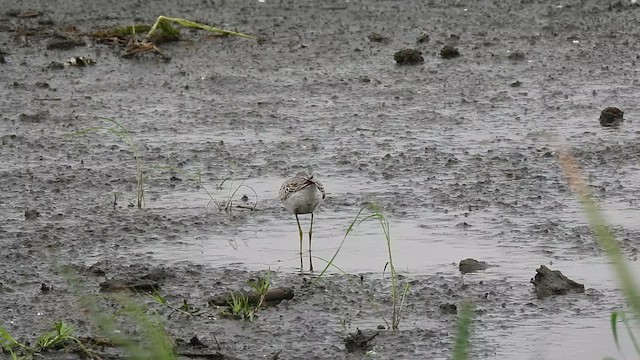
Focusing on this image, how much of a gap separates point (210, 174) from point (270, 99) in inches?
101

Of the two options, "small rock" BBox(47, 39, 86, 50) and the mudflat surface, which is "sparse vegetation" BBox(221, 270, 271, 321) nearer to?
the mudflat surface

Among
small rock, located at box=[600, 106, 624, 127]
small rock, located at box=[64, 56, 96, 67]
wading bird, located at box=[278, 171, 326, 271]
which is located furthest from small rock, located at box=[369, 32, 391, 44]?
wading bird, located at box=[278, 171, 326, 271]

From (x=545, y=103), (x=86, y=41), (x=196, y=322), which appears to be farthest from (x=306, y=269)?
(x=86, y=41)

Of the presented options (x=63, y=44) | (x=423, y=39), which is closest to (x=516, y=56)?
(x=423, y=39)

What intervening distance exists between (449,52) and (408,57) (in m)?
0.47

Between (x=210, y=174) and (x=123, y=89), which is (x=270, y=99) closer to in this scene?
(x=123, y=89)

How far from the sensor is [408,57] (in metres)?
13.1

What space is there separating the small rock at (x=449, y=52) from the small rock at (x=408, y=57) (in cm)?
27

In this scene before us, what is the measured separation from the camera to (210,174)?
31.3 ft

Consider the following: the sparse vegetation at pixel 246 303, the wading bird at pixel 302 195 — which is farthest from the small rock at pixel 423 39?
the sparse vegetation at pixel 246 303

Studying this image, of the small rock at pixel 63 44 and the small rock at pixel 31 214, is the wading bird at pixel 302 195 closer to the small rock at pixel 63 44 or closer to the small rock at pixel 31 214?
the small rock at pixel 31 214

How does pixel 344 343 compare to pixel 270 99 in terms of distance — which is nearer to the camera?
pixel 344 343

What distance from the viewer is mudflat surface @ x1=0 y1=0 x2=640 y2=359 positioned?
6.55m

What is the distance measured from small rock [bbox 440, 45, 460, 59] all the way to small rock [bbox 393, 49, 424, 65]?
0.27 meters
